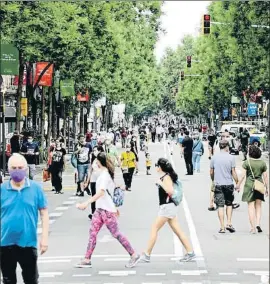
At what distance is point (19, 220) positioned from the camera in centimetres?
918

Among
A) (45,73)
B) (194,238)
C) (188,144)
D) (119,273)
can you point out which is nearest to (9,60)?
(188,144)

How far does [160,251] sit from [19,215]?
635 cm

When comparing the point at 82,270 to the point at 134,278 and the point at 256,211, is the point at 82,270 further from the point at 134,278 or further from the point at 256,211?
the point at 256,211

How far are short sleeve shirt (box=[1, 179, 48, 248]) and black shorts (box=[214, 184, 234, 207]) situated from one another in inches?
331

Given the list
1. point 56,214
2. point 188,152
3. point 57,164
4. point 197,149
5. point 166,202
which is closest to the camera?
point 166,202

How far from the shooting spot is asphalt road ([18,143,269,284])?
12.6 metres

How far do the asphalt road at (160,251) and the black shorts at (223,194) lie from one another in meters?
0.57

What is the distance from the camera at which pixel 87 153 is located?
2623 centimetres

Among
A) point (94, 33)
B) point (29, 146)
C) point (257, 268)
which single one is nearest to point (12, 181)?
point (257, 268)

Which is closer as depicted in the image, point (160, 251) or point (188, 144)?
point (160, 251)

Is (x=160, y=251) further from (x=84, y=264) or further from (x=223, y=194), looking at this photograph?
(x=223, y=194)

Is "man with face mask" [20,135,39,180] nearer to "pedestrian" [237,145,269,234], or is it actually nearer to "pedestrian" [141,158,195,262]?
"pedestrian" [237,145,269,234]

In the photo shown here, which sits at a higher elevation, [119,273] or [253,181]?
[253,181]

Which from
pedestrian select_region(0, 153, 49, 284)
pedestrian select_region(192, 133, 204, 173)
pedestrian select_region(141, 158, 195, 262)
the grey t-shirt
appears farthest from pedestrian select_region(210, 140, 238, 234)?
pedestrian select_region(192, 133, 204, 173)
